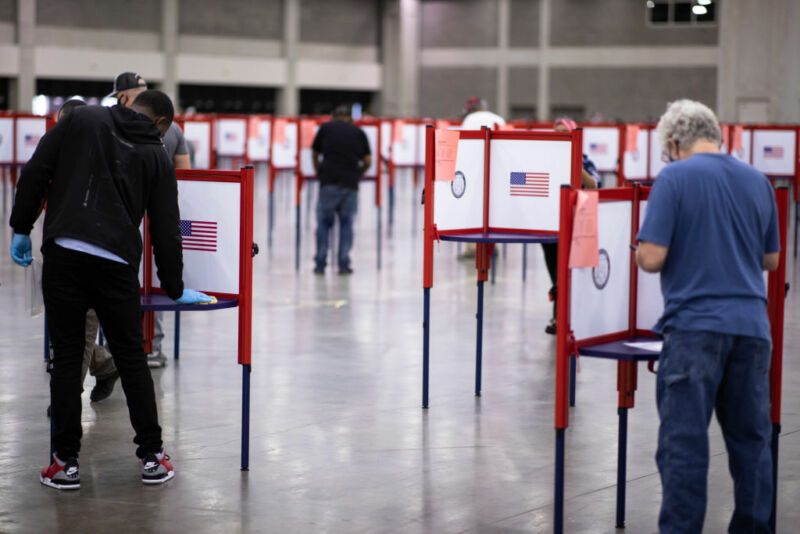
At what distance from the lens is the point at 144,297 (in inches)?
227

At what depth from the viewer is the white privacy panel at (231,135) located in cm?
2147

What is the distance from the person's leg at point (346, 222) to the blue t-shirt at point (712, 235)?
9.46 meters

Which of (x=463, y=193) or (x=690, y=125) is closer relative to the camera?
(x=690, y=125)

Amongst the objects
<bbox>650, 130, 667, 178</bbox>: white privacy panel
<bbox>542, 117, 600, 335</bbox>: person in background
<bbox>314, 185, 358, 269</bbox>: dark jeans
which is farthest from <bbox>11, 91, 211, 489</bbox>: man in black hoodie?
<bbox>650, 130, 667, 178</bbox>: white privacy panel

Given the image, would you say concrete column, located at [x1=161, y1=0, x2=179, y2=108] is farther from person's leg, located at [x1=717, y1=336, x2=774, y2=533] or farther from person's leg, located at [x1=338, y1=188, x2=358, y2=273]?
person's leg, located at [x1=717, y1=336, x2=774, y2=533]

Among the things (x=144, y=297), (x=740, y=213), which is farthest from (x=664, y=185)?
(x=144, y=297)

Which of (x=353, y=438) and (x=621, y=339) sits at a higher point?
(x=621, y=339)

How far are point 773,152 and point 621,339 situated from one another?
13054 millimetres

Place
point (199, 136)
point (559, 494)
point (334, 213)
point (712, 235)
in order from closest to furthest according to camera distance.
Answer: point (712, 235), point (559, 494), point (334, 213), point (199, 136)

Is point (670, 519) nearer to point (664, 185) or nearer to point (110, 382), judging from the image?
point (664, 185)

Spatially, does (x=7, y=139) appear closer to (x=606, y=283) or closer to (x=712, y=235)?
(x=606, y=283)

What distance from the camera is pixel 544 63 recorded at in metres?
45.8

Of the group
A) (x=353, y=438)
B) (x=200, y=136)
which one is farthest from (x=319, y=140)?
(x=353, y=438)

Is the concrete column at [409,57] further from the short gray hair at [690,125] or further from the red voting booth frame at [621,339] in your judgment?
the short gray hair at [690,125]
